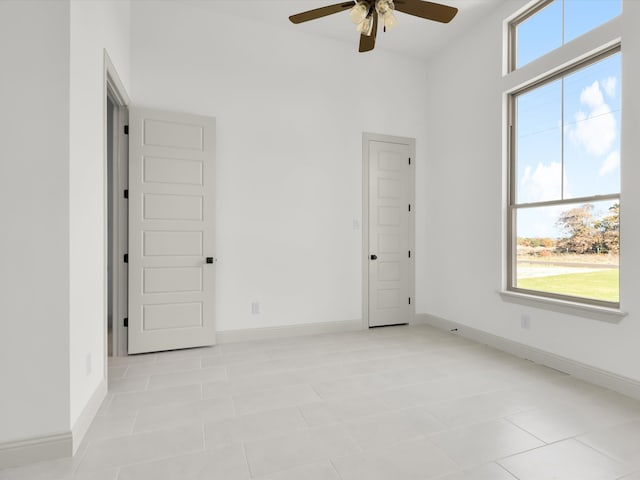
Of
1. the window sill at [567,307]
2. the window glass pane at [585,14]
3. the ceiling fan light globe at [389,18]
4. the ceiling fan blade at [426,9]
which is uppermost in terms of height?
the window glass pane at [585,14]

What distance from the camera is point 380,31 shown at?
4207mm

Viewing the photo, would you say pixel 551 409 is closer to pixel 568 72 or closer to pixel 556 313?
pixel 556 313

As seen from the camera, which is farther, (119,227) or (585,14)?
(119,227)

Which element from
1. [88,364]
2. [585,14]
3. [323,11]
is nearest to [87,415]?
[88,364]

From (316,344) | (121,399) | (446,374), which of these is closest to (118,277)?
(121,399)

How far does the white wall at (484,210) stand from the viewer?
102 inches

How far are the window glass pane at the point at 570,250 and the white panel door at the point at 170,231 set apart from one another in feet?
10.6

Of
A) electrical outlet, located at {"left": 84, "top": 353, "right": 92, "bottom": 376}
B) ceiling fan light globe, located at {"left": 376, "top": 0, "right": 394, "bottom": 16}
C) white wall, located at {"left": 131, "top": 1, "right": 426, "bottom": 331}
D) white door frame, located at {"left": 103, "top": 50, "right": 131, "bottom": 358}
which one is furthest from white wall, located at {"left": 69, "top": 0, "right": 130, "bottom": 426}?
ceiling fan light globe, located at {"left": 376, "top": 0, "right": 394, "bottom": 16}

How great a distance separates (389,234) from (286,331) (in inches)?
71.9

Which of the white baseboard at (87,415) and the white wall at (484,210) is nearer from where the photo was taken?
the white baseboard at (87,415)

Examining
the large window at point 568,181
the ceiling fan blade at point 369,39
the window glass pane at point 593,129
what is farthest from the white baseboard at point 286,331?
the ceiling fan blade at point 369,39

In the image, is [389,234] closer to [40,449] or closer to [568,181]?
[568,181]

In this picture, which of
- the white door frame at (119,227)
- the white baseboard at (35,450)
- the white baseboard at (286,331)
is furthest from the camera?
the white baseboard at (286,331)

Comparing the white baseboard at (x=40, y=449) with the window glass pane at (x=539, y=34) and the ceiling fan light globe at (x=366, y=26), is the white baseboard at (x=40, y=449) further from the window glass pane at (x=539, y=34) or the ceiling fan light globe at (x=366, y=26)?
the window glass pane at (x=539, y=34)
